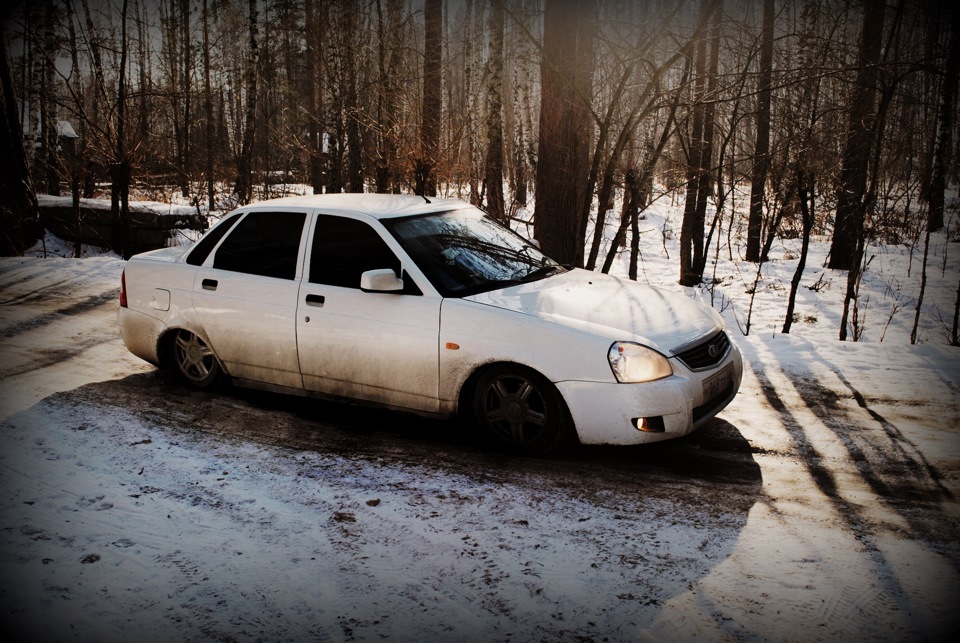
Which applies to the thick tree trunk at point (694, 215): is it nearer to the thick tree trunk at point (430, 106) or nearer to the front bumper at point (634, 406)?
the thick tree trunk at point (430, 106)

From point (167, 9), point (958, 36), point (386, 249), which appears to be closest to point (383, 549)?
point (386, 249)

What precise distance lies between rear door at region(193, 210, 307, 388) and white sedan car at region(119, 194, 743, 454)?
12 millimetres

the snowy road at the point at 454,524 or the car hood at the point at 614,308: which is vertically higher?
the car hood at the point at 614,308

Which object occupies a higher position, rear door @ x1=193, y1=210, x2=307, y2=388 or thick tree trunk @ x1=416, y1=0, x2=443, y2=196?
thick tree trunk @ x1=416, y1=0, x2=443, y2=196

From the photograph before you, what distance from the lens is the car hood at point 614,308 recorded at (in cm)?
421

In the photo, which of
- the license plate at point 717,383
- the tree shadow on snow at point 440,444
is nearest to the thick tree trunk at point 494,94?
the tree shadow on snow at point 440,444

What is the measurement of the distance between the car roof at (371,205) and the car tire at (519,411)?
4.99 feet

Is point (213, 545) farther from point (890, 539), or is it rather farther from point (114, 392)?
point (890, 539)

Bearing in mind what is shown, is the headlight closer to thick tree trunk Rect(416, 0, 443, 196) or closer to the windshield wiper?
the windshield wiper

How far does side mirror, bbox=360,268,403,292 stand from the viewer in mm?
→ 4461

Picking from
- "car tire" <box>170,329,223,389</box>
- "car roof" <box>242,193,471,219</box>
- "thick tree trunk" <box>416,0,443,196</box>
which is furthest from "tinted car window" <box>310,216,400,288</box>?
"thick tree trunk" <box>416,0,443,196</box>

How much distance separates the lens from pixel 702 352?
14.4 ft

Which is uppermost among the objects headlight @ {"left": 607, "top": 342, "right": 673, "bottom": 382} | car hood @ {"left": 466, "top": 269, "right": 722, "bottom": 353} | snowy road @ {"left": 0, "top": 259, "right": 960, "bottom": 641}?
car hood @ {"left": 466, "top": 269, "right": 722, "bottom": 353}

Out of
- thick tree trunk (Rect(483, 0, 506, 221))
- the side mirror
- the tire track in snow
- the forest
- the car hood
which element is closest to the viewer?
the car hood
